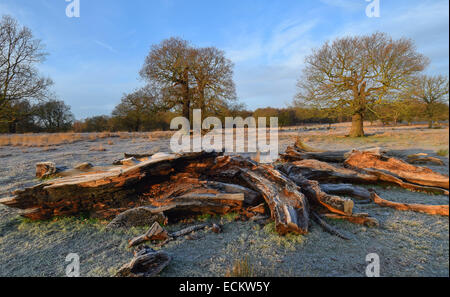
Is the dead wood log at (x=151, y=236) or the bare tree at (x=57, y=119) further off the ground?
the bare tree at (x=57, y=119)

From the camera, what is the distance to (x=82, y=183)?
3.44 metres

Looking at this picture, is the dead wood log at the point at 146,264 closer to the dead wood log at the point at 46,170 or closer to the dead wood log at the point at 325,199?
the dead wood log at the point at 325,199

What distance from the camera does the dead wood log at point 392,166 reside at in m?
2.87

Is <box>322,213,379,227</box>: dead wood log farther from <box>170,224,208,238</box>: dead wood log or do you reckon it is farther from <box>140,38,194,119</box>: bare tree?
<box>140,38,194,119</box>: bare tree

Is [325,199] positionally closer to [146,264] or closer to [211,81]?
[146,264]

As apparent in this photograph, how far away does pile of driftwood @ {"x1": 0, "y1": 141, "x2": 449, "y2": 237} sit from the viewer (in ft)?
10.0

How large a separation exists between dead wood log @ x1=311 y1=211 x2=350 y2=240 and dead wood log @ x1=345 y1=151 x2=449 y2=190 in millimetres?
1224

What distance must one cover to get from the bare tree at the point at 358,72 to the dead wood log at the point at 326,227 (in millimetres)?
10677

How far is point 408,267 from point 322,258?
2.38 feet

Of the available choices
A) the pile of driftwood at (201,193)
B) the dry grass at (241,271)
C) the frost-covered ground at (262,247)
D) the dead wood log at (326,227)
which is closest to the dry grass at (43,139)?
the pile of driftwood at (201,193)

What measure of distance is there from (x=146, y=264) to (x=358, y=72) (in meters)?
15.7

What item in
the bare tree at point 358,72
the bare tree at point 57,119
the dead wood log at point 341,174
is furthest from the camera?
the bare tree at point 57,119

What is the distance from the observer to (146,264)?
6.70 ft
